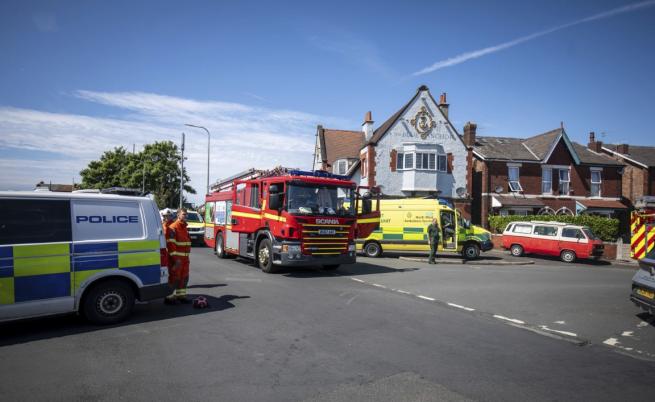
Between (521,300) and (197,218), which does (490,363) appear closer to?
(521,300)

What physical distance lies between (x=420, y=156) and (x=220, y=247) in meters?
19.5

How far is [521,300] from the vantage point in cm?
943

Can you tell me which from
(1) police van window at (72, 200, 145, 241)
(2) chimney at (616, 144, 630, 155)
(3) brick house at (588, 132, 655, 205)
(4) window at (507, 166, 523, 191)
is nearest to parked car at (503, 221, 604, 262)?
(4) window at (507, 166, 523, 191)

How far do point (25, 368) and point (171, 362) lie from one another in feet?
5.11

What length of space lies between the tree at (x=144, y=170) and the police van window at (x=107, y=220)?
42022 mm

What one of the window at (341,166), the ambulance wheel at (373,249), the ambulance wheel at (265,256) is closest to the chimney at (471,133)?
the window at (341,166)

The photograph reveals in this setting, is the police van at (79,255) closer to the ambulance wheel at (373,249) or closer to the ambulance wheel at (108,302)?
the ambulance wheel at (108,302)

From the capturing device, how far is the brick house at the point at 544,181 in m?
32.7

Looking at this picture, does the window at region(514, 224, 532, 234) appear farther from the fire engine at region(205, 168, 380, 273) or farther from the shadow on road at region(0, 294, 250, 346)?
the shadow on road at region(0, 294, 250, 346)

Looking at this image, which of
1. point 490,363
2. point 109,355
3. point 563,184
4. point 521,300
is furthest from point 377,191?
point 563,184

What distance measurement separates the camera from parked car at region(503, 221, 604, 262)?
65.5 ft

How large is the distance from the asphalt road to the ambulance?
1075 centimetres

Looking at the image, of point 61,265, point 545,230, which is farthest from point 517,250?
point 61,265

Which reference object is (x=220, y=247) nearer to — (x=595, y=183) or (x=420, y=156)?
(x=420, y=156)
